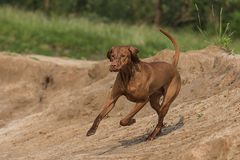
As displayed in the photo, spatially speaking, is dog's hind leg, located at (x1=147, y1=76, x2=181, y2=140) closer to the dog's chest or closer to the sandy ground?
the sandy ground

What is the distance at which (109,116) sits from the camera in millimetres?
14328

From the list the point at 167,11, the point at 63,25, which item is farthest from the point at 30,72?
the point at 167,11

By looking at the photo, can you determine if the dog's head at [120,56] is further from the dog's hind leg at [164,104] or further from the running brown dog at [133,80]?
the dog's hind leg at [164,104]

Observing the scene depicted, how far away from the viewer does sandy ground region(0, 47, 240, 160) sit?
383 inches

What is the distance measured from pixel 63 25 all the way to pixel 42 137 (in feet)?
52.9

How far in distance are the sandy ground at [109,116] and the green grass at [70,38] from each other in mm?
5546

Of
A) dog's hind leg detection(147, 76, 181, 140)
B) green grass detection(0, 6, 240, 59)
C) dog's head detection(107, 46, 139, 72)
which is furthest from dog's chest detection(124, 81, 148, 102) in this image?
green grass detection(0, 6, 240, 59)

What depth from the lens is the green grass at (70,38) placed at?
26391mm

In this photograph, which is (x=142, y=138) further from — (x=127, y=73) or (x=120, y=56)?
(x=120, y=56)

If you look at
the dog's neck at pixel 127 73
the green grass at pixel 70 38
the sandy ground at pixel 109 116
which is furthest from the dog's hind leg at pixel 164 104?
the green grass at pixel 70 38

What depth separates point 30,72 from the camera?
2012 cm

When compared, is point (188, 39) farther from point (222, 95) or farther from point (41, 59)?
point (222, 95)

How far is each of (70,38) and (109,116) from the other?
1376 centimetres

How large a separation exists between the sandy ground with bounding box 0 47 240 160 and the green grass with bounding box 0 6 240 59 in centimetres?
555
